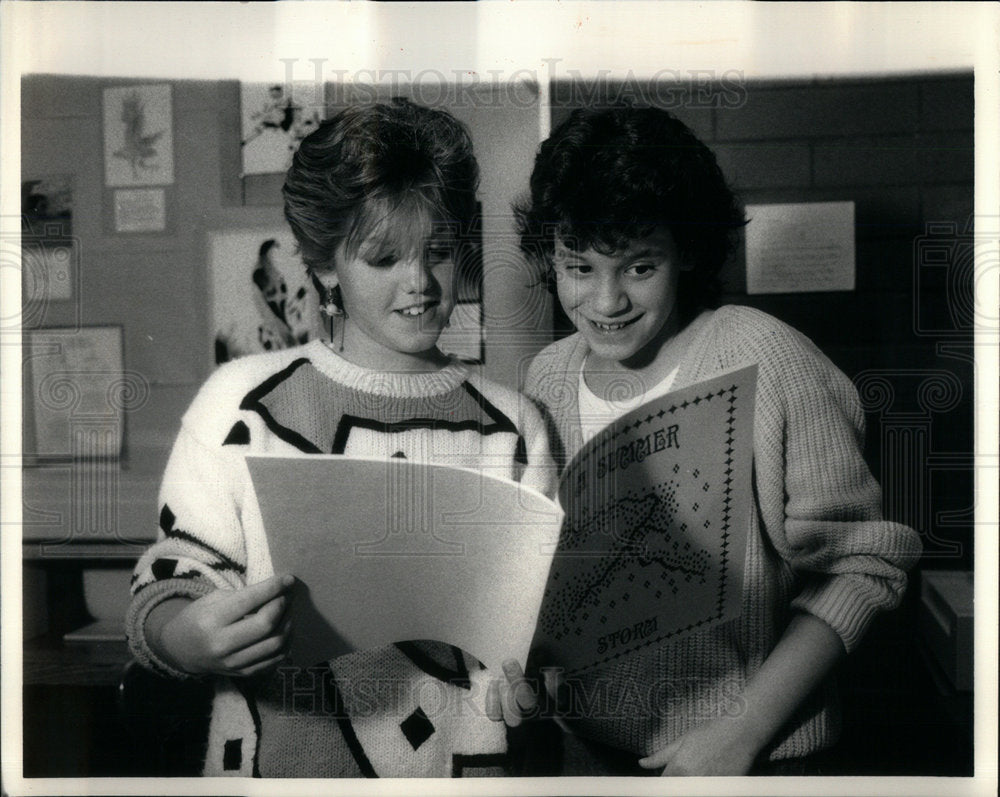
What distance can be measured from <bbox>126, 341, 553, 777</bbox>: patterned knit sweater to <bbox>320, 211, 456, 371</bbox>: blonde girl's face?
1.3 inches

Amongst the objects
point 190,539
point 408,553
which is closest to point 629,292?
point 408,553

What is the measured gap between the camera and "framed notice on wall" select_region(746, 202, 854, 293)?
135 centimetres

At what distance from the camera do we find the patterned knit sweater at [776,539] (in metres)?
1.32

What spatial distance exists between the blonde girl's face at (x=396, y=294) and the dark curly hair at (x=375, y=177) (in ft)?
0.05

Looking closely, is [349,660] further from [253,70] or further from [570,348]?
[253,70]

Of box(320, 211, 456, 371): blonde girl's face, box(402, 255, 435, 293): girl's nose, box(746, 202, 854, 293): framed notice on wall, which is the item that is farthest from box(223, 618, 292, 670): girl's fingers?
box(746, 202, 854, 293): framed notice on wall

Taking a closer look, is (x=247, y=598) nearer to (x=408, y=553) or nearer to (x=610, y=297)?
(x=408, y=553)

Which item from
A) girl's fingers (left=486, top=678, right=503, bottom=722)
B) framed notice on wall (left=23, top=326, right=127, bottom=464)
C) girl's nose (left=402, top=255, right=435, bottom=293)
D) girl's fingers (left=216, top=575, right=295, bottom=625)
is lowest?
girl's fingers (left=486, top=678, right=503, bottom=722)

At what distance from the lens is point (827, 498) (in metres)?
1.32

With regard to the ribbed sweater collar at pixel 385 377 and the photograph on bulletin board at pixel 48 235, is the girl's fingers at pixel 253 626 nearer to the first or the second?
the ribbed sweater collar at pixel 385 377

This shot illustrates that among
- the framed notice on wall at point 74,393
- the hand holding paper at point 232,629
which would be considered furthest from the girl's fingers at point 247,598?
the framed notice on wall at point 74,393

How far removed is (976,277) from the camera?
138 centimetres

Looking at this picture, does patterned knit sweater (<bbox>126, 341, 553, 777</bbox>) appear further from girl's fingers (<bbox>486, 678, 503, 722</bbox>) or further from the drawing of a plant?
the drawing of a plant

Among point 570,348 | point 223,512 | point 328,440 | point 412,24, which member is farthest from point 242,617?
point 412,24
